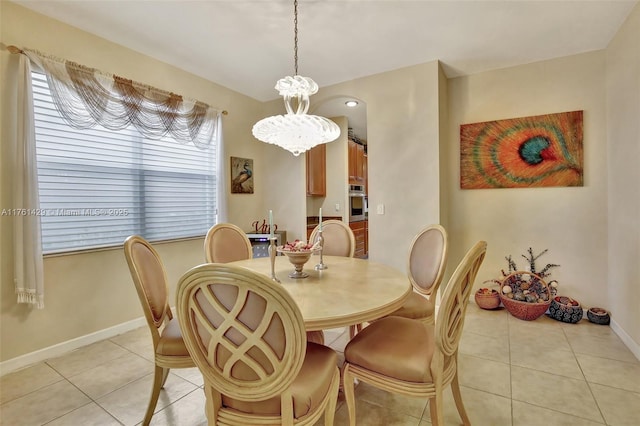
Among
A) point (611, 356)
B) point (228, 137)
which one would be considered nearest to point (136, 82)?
point (228, 137)

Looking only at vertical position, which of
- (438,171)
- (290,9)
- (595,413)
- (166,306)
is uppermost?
(290,9)

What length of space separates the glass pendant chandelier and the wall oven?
3031 mm

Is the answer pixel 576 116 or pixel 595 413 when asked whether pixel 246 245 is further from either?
pixel 576 116

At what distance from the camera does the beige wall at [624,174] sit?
226 centimetres

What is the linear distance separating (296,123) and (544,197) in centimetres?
278

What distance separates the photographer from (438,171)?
309cm

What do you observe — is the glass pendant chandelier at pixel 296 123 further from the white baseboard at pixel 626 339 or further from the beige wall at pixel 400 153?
the white baseboard at pixel 626 339

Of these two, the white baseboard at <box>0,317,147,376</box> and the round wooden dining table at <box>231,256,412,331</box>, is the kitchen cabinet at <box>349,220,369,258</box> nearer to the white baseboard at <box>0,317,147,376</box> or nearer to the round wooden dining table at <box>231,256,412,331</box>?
the round wooden dining table at <box>231,256,412,331</box>

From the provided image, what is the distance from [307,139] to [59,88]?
1962 millimetres

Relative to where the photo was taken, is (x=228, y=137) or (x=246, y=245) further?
(x=228, y=137)

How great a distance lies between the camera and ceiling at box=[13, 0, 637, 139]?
2.20 metres

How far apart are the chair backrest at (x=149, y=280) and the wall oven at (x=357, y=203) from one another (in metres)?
3.94

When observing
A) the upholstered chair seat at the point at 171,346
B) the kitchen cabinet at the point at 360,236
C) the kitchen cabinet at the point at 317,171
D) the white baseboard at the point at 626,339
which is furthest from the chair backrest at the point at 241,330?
the kitchen cabinet at the point at 360,236

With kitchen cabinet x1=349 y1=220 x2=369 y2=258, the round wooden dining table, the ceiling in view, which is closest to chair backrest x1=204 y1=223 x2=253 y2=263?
the round wooden dining table
